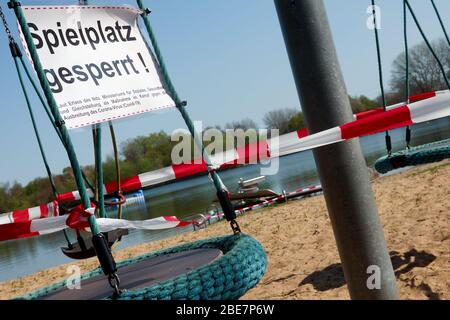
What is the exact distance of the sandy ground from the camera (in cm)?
484

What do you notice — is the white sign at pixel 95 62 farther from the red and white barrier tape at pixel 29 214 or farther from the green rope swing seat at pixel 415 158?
the green rope swing seat at pixel 415 158

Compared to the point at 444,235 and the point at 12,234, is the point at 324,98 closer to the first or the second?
→ the point at 12,234

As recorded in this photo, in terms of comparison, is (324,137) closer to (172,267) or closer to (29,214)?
(172,267)

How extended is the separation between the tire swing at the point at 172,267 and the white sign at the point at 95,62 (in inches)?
4.5

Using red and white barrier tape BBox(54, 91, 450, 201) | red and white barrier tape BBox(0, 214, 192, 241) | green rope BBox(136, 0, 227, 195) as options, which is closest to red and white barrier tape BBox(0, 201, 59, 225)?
red and white barrier tape BBox(0, 214, 192, 241)

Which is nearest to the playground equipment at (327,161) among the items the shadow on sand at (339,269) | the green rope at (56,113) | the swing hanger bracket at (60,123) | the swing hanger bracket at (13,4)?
the green rope at (56,113)

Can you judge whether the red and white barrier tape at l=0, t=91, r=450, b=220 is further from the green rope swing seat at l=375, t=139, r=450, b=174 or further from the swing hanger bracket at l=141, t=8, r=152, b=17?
the green rope swing seat at l=375, t=139, r=450, b=174

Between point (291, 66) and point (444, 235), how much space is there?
3927 mm

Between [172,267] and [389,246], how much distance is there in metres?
4.00

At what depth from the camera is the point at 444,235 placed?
18.7 feet

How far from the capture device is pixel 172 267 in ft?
9.25

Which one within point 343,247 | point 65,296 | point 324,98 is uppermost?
point 324,98
